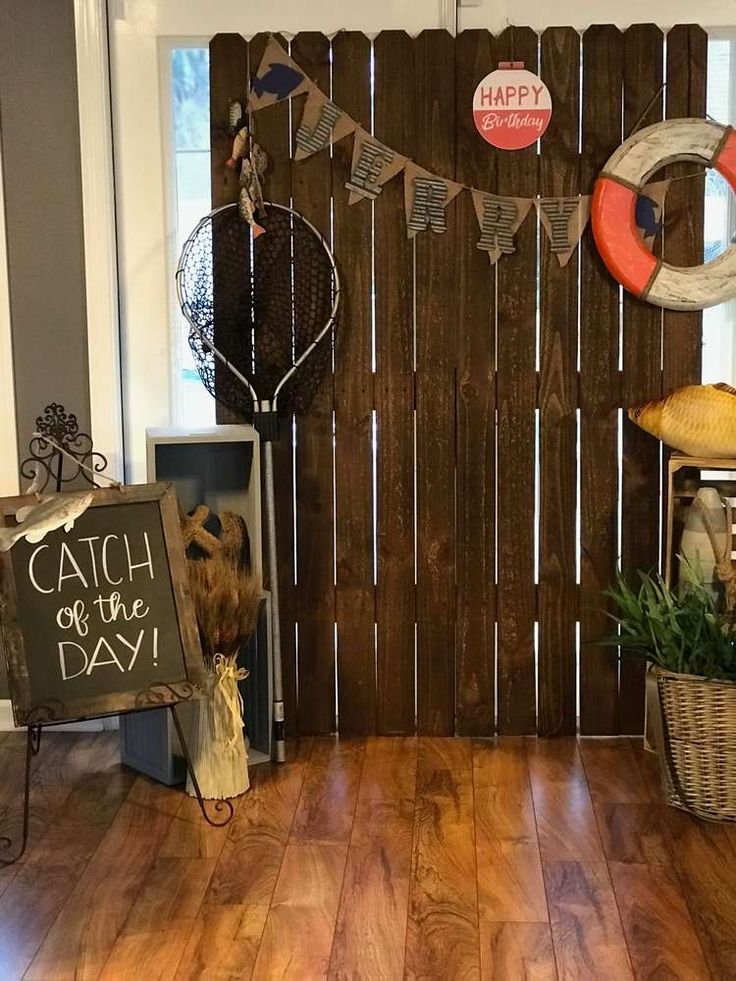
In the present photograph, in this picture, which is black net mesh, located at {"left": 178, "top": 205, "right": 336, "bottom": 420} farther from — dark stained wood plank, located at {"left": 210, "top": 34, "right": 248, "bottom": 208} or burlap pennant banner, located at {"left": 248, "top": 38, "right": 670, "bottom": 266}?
burlap pennant banner, located at {"left": 248, "top": 38, "right": 670, "bottom": 266}

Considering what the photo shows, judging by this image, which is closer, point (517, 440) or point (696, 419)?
point (696, 419)

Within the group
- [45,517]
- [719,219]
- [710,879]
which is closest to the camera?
[710,879]

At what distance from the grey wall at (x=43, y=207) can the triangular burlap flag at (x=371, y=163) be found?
0.71 meters

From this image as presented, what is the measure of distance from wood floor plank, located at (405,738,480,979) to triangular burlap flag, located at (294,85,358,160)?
5.16 ft

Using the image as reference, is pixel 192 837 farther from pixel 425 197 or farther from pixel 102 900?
pixel 425 197

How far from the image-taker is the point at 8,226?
3.19m

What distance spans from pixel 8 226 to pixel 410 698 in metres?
Result: 1.62

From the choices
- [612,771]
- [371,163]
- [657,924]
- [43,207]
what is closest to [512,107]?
[371,163]

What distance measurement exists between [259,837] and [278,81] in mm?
1823

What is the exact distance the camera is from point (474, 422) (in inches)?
126

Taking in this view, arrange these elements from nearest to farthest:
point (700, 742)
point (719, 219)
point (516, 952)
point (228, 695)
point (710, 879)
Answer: point (516, 952), point (710, 879), point (700, 742), point (228, 695), point (719, 219)

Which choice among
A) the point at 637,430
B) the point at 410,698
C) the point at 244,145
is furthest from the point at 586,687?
the point at 244,145

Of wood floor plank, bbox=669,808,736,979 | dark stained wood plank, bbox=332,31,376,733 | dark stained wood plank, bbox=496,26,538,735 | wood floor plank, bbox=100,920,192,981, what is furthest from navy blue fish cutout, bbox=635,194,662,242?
wood floor plank, bbox=100,920,192,981

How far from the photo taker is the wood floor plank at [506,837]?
2.35 meters
